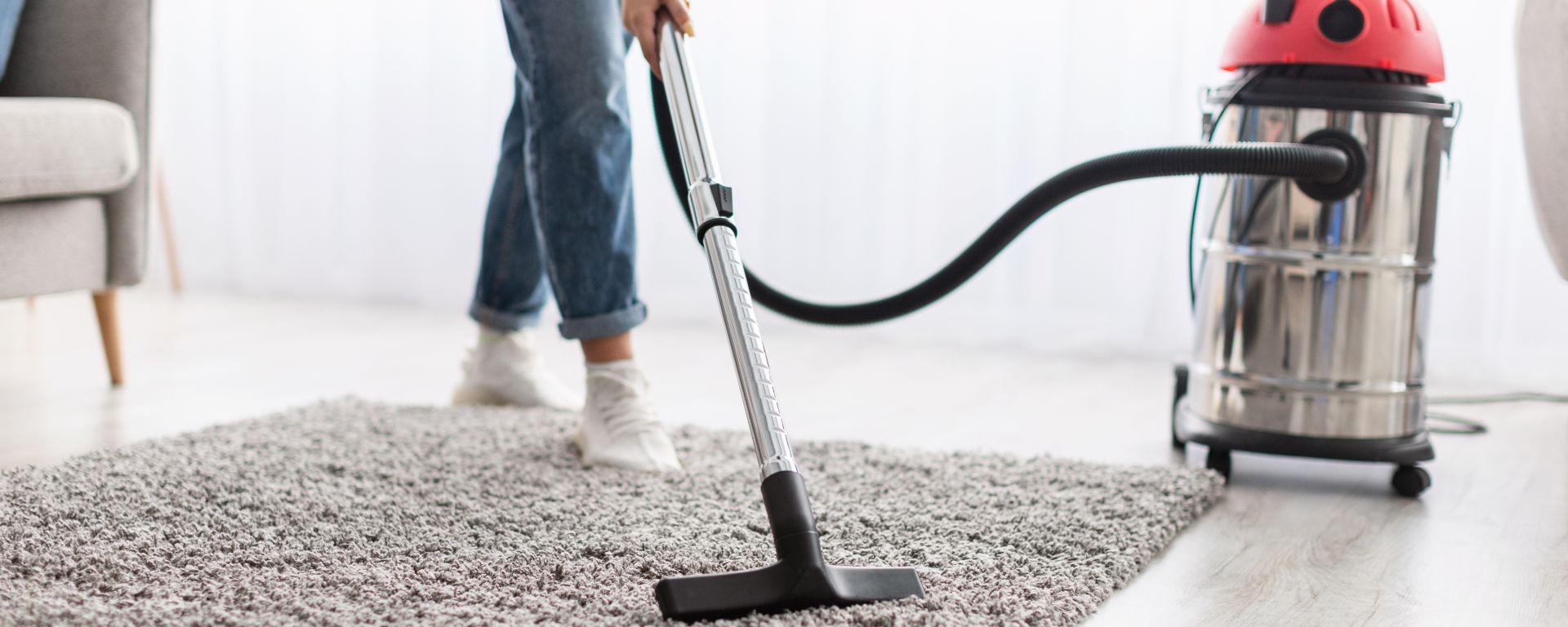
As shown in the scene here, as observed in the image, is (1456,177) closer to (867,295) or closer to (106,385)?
(867,295)

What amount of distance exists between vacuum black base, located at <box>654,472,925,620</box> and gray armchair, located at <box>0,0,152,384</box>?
3.40 feet

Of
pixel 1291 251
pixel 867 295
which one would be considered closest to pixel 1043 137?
pixel 867 295

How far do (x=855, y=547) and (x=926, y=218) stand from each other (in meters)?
1.40

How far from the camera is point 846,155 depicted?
2410 millimetres

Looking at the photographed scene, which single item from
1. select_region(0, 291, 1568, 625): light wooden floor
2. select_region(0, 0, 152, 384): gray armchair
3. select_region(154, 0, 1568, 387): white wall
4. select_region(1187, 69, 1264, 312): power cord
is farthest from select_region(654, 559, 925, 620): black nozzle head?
select_region(154, 0, 1568, 387): white wall

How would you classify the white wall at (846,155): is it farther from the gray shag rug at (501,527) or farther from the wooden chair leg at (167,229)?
the gray shag rug at (501,527)

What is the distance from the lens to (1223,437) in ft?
4.42

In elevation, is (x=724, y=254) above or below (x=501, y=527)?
above

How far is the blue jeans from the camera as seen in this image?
128 cm

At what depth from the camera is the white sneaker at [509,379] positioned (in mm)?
1626

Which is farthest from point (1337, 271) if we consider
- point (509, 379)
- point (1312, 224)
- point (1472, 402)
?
point (509, 379)

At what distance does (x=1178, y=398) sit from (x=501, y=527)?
31.8 inches

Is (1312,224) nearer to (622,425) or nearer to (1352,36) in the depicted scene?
(1352,36)

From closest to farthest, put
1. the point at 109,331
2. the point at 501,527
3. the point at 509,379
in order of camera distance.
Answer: the point at 501,527
the point at 509,379
the point at 109,331
